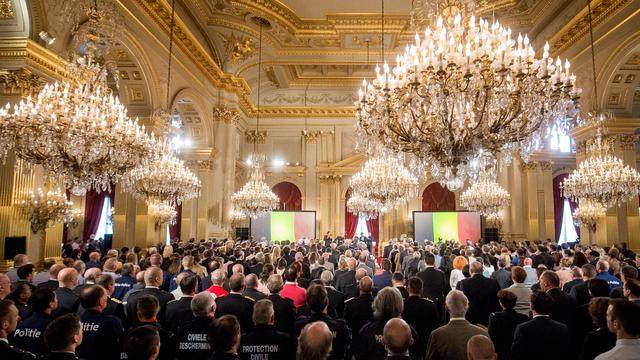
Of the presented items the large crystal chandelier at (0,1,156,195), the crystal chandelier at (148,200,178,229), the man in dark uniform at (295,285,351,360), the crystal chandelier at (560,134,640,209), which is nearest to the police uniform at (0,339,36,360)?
A: the man in dark uniform at (295,285,351,360)

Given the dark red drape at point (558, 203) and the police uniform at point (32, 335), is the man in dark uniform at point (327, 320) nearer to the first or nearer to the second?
the police uniform at point (32, 335)

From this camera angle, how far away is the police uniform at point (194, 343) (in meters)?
3.12

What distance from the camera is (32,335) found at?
312cm

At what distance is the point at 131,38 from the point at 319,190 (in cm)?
1322

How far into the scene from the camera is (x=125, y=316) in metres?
4.04

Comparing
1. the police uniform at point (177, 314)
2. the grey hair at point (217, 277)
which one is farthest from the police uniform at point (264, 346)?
the grey hair at point (217, 277)

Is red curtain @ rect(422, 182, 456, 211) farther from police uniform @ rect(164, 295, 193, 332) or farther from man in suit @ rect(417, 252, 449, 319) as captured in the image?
police uniform @ rect(164, 295, 193, 332)

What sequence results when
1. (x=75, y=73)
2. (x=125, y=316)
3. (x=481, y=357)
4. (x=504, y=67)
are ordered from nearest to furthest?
(x=481, y=357) → (x=125, y=316) → (x=504, y=67) → (x=75, y=73)

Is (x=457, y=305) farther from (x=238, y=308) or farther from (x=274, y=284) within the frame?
(x=238, y=308)

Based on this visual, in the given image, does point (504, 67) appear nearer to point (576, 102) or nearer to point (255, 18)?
point (576, 102)

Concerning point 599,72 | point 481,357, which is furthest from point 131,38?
point 599,72

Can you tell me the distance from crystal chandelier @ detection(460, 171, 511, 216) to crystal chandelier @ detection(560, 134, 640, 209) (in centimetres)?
451

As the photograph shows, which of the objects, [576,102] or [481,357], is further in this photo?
Result: [576,102]

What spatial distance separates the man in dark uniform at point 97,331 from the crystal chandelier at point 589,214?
11.2 metres
